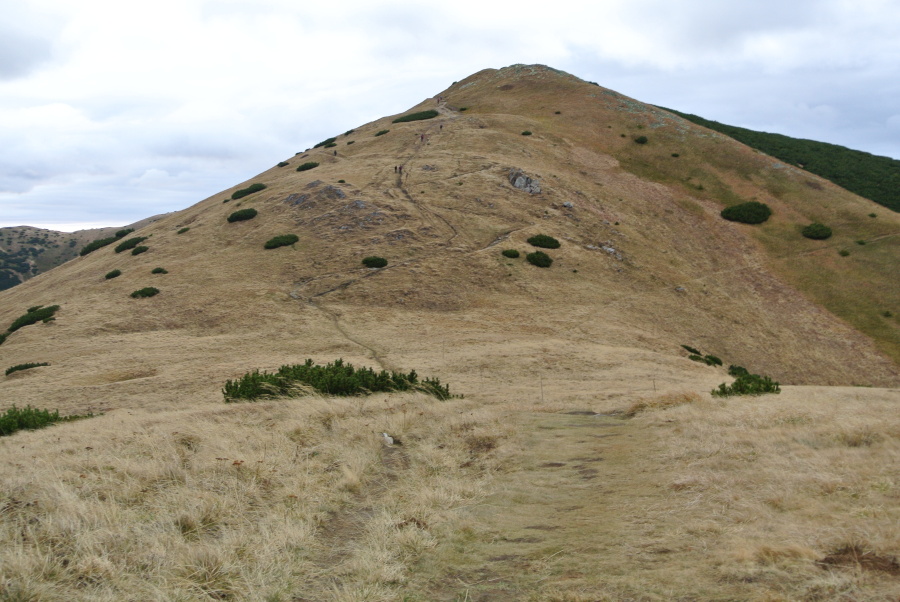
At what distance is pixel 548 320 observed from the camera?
30844 mm

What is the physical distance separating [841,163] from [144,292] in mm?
77176

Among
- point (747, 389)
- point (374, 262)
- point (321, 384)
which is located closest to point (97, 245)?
point (374, 262)


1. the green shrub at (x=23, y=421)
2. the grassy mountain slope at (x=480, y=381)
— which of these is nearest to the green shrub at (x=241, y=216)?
the grassy mountain slope at (x=480, y=381)

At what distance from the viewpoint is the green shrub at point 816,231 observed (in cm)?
4375

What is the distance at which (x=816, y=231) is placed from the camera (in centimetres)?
4400

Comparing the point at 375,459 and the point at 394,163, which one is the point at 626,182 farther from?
the point at 375,459

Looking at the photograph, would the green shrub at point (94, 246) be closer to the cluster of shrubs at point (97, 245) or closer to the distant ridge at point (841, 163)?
the cluster of shrubs at point (97, 245)

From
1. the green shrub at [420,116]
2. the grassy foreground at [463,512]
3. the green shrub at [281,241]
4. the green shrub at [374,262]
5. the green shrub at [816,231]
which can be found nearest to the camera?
the grassy foreground at [463,512]

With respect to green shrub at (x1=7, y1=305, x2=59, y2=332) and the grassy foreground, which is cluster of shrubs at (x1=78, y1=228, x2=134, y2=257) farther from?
the grassy foreground

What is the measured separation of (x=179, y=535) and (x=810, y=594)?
5.96 m

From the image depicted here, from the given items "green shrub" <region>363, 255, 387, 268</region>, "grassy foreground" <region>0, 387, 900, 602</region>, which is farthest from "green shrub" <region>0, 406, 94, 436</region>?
"green shrub" <region>363, 255, 387, 268</region>

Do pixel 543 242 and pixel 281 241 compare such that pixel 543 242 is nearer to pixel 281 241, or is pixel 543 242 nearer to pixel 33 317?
pixel 281 241

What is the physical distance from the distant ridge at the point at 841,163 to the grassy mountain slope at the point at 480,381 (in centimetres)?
1298

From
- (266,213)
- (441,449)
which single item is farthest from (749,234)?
(441,449)
